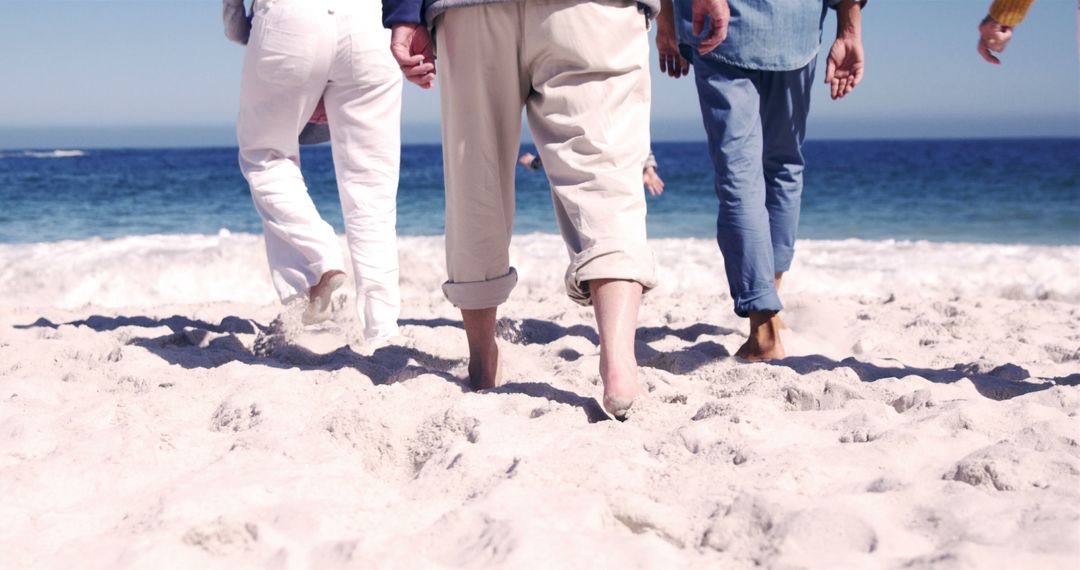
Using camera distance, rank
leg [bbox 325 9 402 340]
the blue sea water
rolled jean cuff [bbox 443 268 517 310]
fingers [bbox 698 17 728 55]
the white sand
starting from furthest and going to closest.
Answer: the blue sea water < leg [bbox 325 9 402 340] < rolled jean cuff [bbox 443 268 517 310] < fingers [bbox 698 17 728 55] < the white sand

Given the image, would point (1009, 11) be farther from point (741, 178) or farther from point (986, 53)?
point (741, 178)

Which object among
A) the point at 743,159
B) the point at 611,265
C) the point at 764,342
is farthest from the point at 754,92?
the point at 611,265

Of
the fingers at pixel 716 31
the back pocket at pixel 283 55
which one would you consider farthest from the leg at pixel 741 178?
the back pocket at pixel 283 55

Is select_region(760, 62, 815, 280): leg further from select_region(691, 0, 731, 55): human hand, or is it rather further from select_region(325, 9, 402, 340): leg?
select_region(325, 9, 402, 340): leg

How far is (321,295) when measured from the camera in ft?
10.3

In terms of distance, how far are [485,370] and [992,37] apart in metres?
1.67

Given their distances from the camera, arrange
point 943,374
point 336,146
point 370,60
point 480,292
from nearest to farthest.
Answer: point 480,292, point 943,374, point 370,60, point 336,146

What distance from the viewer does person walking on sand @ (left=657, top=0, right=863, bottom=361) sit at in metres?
2.73

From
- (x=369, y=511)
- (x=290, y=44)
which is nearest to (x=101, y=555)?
(x=369, y=511)

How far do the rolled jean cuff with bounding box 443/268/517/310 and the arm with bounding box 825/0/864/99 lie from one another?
1.30m

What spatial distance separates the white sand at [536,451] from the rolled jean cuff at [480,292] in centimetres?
24

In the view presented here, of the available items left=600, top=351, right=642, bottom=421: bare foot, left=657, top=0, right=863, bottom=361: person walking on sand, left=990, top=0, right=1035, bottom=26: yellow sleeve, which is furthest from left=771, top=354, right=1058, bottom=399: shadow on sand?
left=990, top=0, right=1035, bottom=26: yellow sleeve

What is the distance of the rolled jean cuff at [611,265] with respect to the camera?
6.56 feet

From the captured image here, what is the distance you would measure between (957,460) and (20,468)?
187cm
